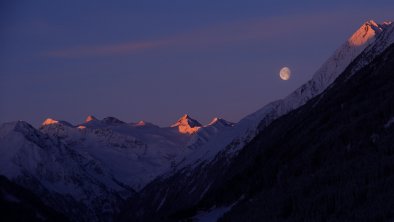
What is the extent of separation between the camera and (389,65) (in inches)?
4409

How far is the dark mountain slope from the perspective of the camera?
52.5 m

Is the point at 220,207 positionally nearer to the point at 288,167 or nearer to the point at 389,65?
the point at 288,167

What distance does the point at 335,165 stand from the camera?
74750mm

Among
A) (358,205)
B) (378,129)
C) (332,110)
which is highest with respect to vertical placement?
(332,110)

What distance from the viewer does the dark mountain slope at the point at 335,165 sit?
5250 centimetres

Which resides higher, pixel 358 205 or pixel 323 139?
pixel 323 139

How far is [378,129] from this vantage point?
256 ft

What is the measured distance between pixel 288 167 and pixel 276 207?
32.5 meters

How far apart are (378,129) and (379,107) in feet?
28.4

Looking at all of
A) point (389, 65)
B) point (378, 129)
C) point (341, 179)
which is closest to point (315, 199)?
point (341, 179)

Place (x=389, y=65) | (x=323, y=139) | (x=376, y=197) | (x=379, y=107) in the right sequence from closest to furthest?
(x=376, y=197) → (x=379, y=107) → (x=323, y=139) → (x=389, y=65)

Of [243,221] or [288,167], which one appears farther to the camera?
[288,167]

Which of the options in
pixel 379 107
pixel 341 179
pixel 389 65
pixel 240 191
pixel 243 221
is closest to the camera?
pixel 341 179

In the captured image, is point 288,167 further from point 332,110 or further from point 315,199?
point 315,199
